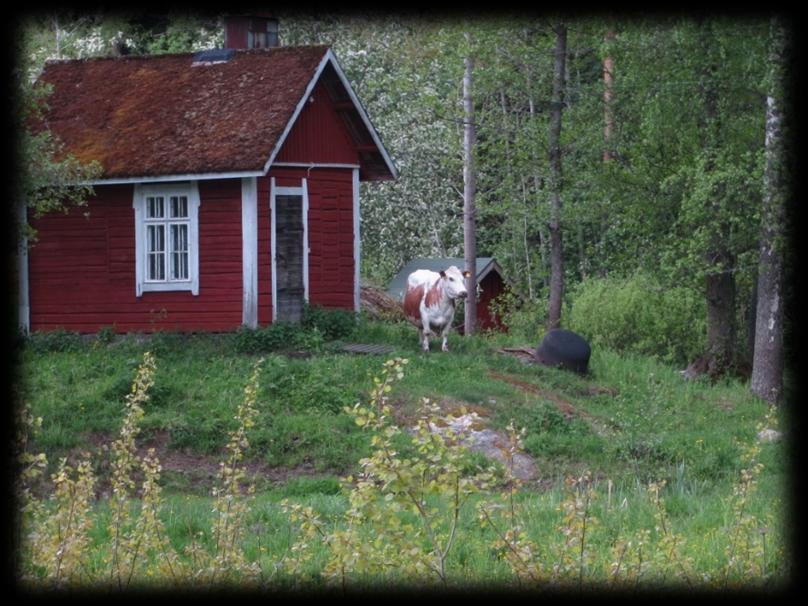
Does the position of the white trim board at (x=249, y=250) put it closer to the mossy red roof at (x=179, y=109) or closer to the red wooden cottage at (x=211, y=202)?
the red wooden cottage at (x=211, y=202)

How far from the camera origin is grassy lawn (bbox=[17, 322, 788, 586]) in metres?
11.9

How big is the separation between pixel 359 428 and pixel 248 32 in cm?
1062

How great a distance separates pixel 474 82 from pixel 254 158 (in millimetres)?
8969

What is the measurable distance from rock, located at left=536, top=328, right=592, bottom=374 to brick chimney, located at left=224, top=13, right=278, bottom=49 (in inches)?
319

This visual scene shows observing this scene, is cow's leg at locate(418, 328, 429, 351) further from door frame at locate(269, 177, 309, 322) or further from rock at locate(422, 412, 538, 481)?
rock at locate(422, 412, 538, 481)

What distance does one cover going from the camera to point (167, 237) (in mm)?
22172

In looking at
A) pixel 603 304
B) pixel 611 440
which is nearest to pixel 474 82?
pixel 603 304

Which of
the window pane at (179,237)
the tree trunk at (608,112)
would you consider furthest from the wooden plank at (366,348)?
the tree trunk at (608,112)

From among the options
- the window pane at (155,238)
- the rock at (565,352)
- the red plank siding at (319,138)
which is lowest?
the rock at (565,352)

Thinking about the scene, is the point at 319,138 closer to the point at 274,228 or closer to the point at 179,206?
the point at 274,228

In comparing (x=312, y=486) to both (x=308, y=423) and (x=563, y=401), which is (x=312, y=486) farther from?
(x=563, y=401)

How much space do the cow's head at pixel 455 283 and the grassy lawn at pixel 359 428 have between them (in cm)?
104

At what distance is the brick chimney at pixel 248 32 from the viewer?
24.1 meters

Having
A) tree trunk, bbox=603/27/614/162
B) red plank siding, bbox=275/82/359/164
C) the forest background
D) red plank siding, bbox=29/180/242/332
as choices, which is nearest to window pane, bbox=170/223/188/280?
red plank siding, bbox=29/180/242/332
